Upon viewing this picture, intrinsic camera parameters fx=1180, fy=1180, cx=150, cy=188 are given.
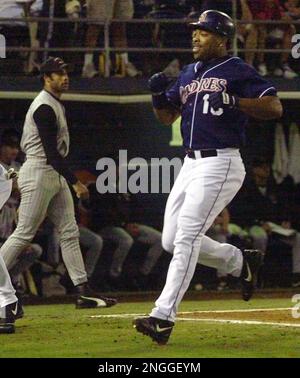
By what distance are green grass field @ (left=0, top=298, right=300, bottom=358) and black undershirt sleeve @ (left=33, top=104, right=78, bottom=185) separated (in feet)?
3.63

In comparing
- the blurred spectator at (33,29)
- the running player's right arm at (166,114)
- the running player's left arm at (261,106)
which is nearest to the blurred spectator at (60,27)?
the blurred spectator at (33,29)

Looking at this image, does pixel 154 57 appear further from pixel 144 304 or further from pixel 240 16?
pixel 144 304

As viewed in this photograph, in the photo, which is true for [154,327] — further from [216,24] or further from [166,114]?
[216,24]

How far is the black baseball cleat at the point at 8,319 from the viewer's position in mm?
7484

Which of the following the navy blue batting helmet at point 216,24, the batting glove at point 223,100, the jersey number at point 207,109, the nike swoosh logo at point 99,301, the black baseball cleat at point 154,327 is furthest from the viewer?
the nike swoosh logo at point 99,301

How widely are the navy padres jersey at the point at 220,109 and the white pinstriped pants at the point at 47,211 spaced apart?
2.16 metres

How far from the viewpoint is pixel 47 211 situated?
367 inches

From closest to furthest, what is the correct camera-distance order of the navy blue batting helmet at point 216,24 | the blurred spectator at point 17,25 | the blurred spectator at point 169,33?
the navy blue batting helmet at point 216,24, the blurred spectator at point 17,25, the blurred spectator at point 169,33

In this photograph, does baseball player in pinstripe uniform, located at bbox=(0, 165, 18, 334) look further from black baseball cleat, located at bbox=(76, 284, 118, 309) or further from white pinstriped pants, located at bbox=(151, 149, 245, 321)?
black baseball cleat, located at bbox=(76, 284, 118, 309)

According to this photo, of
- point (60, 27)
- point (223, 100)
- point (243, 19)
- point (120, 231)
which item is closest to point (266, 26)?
point (243, 19)

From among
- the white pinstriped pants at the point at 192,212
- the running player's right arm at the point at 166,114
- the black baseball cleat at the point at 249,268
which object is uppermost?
the running player's right arm at the point at 166,114

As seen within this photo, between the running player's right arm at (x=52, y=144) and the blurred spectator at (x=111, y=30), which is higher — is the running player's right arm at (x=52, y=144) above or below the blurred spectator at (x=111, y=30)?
below

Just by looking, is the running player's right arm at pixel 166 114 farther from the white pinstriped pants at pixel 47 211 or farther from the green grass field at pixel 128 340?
the white pinstriped pants at pixel 47 211

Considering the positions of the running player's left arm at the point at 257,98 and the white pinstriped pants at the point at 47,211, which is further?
the white pinstriped pants at the point at 47,211
